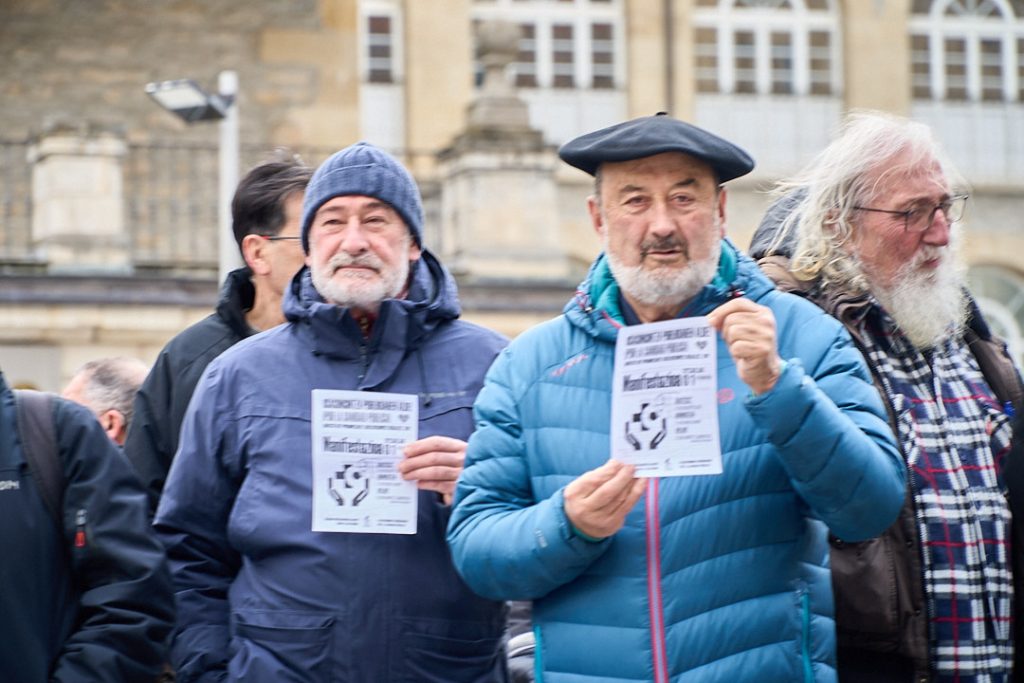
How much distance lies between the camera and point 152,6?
23062mm

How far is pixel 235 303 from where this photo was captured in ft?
20.3

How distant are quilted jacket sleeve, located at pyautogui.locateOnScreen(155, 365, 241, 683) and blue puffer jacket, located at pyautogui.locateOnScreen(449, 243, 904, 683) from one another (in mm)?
754

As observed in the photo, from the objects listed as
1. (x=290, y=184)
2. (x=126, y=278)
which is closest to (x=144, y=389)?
(x=290, y=184)

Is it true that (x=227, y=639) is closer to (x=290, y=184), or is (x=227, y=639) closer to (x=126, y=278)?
(x=290, y=184)

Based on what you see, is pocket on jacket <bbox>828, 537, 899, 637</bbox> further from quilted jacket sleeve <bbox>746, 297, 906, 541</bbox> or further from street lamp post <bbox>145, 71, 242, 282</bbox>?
street lamp post <bbox>145, 71, 242, 282</bbox>

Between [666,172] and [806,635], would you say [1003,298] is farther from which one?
[806,635]

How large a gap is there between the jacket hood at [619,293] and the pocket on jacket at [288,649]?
0.97m

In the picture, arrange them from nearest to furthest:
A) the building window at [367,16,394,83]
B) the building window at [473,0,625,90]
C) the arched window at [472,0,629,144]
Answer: the building window at [367,16,394,83], the arched window at [472,0,629,144], the building window at [473,0,625,90]

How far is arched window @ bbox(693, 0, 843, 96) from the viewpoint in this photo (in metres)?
25.6

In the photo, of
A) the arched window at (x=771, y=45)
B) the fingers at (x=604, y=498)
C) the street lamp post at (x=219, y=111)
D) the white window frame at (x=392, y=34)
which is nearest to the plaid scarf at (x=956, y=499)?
the fingers at (x=604, y=498)

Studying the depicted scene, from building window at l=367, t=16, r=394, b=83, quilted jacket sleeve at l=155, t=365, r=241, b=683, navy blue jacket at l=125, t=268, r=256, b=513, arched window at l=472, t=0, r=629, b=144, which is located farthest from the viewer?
arched window at l=472, t=0, r=629, b=144

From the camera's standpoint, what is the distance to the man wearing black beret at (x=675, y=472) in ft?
13.8

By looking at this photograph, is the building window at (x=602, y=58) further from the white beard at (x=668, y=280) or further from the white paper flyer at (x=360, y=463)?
the white beard at (x=668, y=280)

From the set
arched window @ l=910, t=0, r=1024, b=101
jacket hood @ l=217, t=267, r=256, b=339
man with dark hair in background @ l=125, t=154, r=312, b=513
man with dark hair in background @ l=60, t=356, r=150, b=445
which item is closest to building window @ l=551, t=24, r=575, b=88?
arched window @ l=910, t=0, r=1024, b=101
